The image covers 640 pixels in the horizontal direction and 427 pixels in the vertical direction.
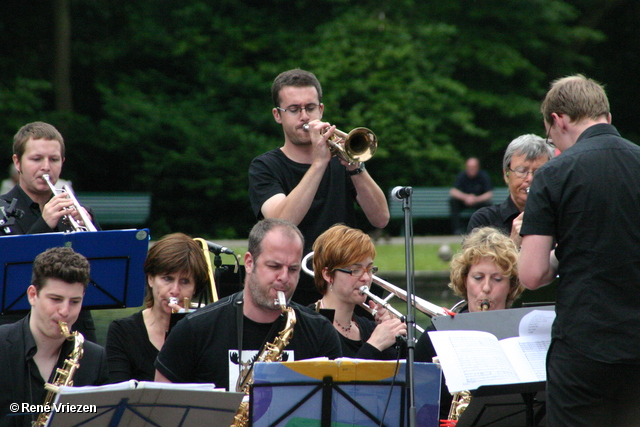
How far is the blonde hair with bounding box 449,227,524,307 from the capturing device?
4633mm

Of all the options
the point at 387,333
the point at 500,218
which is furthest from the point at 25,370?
the point at 500,218

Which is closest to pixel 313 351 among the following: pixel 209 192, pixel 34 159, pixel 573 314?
pixel 573 314

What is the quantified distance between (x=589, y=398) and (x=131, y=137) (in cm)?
1475

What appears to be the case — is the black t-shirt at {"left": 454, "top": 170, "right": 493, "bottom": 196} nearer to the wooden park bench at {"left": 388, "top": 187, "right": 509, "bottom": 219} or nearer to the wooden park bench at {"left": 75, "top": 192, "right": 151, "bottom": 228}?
the wooden park bench at {"left": 388, "top": 187, "right": 509, "bottom": 219}

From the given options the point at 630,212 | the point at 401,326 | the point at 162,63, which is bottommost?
the point at 401,326

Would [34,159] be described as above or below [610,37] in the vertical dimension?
below

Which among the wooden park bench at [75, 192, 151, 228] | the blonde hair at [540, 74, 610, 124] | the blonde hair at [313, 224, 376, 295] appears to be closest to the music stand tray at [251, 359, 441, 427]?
the blonde hair at [313, 224, 376, 295]

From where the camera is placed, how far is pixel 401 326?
14.9 ft

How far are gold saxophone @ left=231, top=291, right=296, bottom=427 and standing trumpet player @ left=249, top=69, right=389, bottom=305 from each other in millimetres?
1129

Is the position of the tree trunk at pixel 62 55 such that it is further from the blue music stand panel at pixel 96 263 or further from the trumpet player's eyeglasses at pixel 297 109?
the blue music stand panel at pixel 96 263

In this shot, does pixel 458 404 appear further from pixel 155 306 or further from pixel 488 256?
pixel 155 306

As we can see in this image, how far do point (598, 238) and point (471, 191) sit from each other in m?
13.0

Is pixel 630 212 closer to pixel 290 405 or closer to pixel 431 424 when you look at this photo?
pixel 431 424

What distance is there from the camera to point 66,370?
13.2 feet
